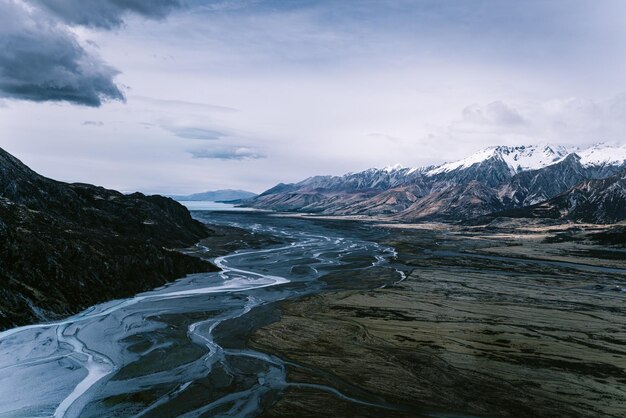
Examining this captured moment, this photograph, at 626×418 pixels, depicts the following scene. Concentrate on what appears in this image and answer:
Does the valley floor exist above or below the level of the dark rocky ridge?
below

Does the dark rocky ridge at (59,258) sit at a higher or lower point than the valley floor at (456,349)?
higher

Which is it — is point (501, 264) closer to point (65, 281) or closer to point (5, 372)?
point (65, 281)

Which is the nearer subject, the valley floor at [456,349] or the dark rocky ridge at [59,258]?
the valley floor at [456,349]

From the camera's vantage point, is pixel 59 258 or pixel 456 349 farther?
pixel 59 258

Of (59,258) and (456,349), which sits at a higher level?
(59,258)

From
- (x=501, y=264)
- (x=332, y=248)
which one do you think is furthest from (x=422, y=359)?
(x=332, y=248)
